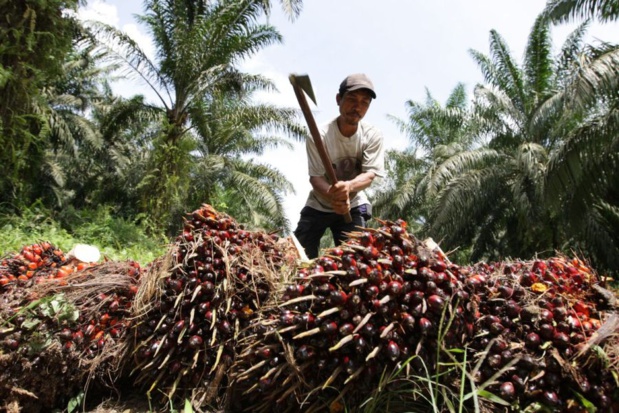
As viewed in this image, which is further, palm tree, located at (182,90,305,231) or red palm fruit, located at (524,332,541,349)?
Result: palm tree, located at (182,90,305,231)

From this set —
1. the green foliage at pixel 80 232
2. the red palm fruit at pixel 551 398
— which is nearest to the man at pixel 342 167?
the red palm fruit at pixel 551 398

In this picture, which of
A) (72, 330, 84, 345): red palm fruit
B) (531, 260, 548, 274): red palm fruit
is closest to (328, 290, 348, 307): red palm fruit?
(531, 260, 548, 274): red palm fruit

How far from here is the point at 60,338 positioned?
1516mm

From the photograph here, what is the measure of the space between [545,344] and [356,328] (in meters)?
0.49

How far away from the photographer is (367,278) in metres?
1.24

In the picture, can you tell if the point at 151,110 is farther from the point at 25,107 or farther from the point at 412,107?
the point at 412,107

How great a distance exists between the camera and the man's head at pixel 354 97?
9.10 ft

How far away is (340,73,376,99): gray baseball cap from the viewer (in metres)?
2.75

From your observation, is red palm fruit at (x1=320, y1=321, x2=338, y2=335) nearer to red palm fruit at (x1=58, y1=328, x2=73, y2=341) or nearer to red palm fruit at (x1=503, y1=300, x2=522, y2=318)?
red palm fruit at (x1=503, y1=300, x2=522, y2=318)

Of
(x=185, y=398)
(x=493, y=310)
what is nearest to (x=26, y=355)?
(x=185, y=398)

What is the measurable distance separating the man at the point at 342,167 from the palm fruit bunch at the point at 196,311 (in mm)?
1406

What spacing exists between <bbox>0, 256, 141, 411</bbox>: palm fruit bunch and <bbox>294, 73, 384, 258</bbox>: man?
5.04ft

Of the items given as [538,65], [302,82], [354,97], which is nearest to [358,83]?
[354,97]

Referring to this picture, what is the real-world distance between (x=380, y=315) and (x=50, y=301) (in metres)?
1.12
